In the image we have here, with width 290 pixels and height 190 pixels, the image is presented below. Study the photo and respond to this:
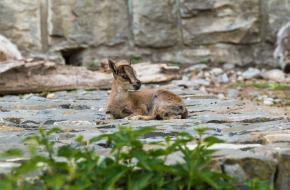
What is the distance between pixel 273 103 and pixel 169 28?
115 inches

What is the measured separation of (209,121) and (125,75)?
2.97 feet

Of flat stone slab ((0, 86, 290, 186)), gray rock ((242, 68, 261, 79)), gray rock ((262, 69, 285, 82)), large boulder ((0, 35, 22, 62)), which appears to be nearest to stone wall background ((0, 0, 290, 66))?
gray rock ((242, 68, 261, 79))

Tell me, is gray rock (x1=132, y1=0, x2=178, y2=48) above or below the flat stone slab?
above

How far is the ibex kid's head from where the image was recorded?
541 centimetres

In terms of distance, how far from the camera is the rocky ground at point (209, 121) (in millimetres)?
3080

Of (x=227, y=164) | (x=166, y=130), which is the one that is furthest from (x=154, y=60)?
(x=227, y=164)

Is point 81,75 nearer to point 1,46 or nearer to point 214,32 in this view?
point 1,46

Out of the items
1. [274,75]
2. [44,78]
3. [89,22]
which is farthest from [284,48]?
[44,78]

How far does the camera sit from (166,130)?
4164mm

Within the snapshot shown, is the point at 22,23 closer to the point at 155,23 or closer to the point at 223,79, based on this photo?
the point at 155,23

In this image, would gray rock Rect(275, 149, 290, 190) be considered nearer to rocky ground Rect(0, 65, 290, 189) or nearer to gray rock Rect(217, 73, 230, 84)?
rocky ground Rect(0, 65, 290, 189)

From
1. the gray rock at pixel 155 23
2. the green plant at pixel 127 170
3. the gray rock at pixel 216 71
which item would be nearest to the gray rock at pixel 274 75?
the gray rock at pixel 216 71

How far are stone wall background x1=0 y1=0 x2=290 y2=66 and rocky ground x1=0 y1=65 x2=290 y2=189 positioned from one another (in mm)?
944

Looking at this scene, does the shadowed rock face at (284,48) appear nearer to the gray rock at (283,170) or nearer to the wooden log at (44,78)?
the wooden log at (44,78)
